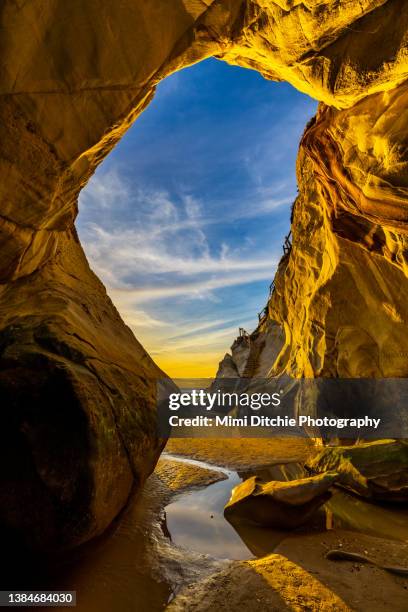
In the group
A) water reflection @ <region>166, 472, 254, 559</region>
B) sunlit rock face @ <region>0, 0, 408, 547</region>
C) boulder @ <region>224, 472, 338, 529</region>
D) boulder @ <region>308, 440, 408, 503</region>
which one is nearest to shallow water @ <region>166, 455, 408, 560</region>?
water reflection @ <region>166, 472, 254, 559</region>

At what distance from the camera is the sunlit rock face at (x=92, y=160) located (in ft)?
13.0

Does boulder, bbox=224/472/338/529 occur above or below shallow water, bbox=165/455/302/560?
above

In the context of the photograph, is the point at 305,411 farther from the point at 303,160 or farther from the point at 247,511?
the point at 303,160

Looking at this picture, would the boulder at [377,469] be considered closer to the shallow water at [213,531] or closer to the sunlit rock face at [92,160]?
the shallow water at [213,531]

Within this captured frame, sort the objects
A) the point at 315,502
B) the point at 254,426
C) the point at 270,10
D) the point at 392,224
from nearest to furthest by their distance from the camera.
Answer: the point at 270,10
the point at 315,502
the point at 392,224
the point at 254,426

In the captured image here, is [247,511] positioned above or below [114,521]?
below

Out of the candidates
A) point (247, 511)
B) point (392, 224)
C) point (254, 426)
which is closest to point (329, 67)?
point (392, 224)

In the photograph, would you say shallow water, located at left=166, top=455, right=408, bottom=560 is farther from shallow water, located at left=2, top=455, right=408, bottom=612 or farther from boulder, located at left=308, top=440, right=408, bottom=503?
boulder, located at left=308, top=440, right=408, bottom=503

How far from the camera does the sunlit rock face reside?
3963mm

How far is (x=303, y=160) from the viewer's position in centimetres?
1386

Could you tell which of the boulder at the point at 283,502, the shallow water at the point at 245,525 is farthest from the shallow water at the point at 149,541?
the boulder at the point at 283,502

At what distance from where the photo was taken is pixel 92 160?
5.50 metres

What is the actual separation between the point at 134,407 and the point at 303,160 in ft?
43.1

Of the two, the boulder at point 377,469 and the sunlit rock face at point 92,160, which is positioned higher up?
the sunlit rock face at point 92,160
